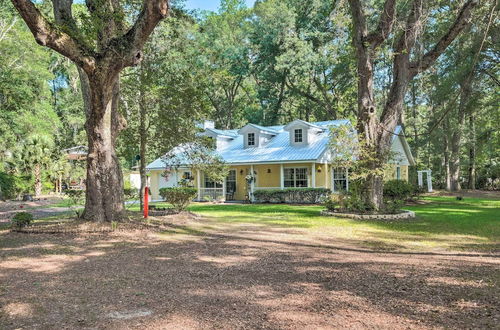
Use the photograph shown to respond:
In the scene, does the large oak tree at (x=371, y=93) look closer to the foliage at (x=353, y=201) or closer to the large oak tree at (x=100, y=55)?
the foliage at (x=353, y=201)

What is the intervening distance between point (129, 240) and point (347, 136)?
8499 mm

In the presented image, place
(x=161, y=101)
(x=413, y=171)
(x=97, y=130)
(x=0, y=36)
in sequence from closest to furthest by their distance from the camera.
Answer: (x=97, y=130) → (x=161, y=101) → (x=0, y=36) → (x=413, y=171)

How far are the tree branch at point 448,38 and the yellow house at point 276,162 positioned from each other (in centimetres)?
689

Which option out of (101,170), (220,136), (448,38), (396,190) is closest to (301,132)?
(220,136)

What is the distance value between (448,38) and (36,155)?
25676 millimetres

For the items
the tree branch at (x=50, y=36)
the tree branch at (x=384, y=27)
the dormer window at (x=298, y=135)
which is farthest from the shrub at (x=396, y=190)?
the tree branch at (x=50, y=36)

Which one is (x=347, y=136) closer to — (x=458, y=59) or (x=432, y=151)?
(x=458, y=59)

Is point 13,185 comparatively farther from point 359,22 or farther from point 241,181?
point 359,22

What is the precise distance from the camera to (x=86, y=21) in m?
8.11

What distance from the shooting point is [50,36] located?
7.46 meters

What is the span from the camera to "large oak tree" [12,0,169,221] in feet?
24.9

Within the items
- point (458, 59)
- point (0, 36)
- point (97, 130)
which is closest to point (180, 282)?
point (97, 130)

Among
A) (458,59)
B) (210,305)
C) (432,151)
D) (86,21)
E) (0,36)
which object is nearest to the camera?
(210,305)

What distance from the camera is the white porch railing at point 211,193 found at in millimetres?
24703
